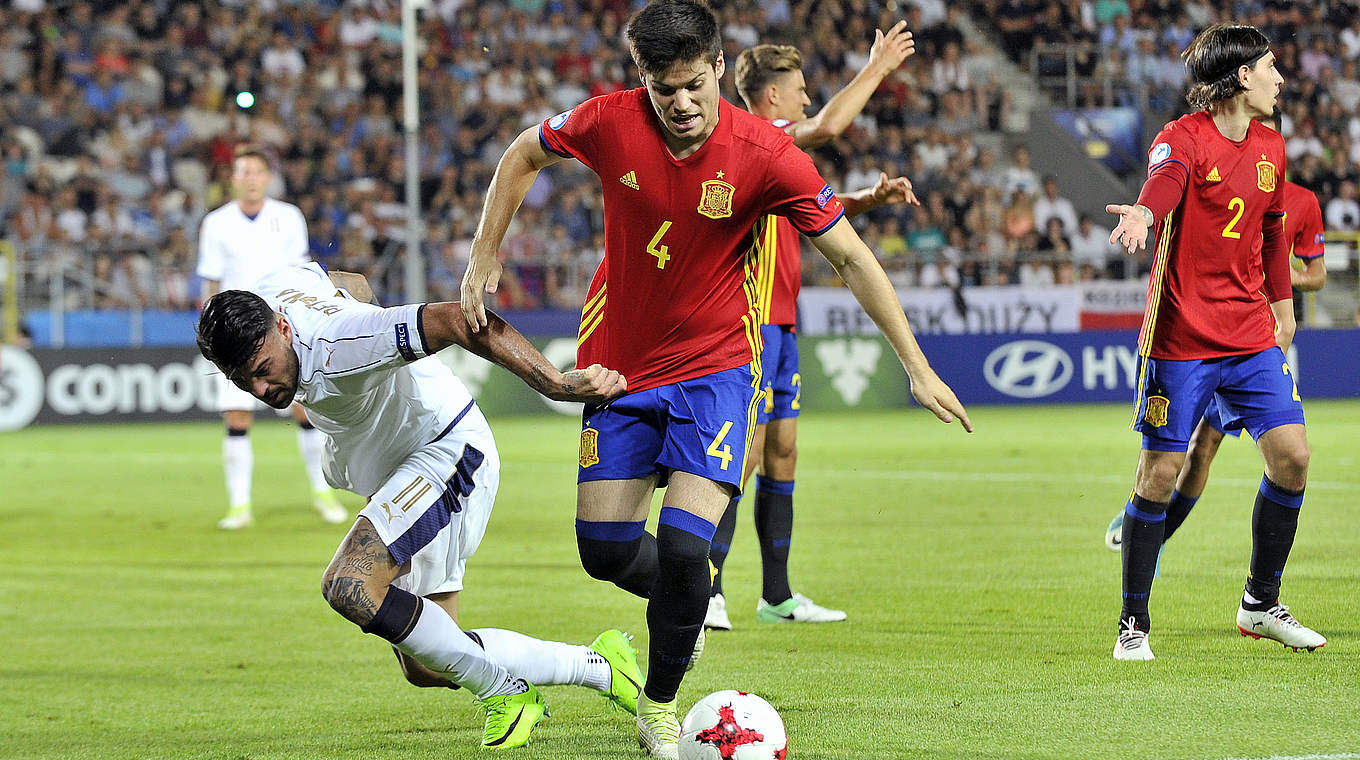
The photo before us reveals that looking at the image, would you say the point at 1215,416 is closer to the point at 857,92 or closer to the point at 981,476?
the point at 857,92

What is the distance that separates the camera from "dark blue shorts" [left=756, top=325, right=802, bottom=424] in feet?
21.1

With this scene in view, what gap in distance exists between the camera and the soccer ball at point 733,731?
4.14 m

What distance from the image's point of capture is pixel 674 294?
4570mm

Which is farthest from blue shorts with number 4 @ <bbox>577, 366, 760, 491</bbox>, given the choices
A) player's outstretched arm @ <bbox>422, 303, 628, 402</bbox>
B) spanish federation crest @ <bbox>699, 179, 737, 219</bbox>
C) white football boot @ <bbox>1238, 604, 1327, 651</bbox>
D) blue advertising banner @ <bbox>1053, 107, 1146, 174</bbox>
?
blue advertising banner @ <bbox>1053, 107, 1146, 174</bbox>

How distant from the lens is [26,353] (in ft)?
58.4

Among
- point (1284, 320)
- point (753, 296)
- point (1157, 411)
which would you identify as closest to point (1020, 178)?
point (1284, 320)

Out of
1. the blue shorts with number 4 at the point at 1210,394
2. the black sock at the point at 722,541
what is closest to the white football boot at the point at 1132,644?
the blue shorts with number 4 at the point at 1210,394

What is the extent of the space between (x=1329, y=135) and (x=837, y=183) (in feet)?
24.2

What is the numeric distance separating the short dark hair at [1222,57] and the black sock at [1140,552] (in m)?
1.55

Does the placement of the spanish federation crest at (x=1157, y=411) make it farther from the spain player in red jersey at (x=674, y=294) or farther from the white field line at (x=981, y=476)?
the white field line at (x=981, y=476)

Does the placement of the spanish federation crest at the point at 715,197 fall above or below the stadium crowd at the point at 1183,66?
below

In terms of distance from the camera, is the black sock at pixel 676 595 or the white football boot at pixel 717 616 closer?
the black sock at pixel 676 595

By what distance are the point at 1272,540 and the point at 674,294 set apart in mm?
Result: 2679

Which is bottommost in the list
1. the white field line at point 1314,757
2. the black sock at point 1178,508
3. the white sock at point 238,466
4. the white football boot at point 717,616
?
the white sock at point 238,466
